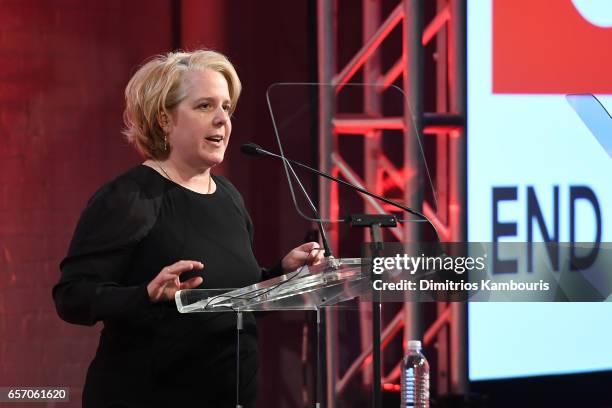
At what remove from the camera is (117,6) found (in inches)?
143

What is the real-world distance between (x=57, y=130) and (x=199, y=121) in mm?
1385

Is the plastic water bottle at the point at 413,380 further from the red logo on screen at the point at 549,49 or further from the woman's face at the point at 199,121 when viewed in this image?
the red logo on screen at the point at 549,49

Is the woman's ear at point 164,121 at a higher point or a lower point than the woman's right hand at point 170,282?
higher

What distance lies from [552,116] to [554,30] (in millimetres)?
348

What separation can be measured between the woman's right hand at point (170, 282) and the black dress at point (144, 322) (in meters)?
0.09

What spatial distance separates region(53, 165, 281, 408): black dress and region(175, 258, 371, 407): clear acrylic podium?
0.20 meters

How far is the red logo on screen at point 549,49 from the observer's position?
394cm

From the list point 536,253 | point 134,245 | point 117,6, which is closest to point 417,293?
point 536,253

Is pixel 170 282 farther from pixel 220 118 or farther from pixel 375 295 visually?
pixel 220 118

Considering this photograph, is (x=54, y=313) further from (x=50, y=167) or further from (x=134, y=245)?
(x=134, y=245)

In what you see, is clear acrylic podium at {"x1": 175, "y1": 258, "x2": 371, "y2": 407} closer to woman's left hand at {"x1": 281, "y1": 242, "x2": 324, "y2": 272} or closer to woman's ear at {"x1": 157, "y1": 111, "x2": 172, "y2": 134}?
woman's left hand at {"x1": 281, "y1": 242, "x2": 324, "y2": 272}

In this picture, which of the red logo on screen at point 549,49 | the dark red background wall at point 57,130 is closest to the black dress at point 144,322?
Result: the dark red background wall at point 57,130

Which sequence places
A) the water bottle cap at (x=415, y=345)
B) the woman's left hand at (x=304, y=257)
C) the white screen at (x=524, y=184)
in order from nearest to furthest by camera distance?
the water bottle cap at (x=415, y=345)
the woman's left hand at (x=304, y=257)
the white screen at (x=524, y=184)

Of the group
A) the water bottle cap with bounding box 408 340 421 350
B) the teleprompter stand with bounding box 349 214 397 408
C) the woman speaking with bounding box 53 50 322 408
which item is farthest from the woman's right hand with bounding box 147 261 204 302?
the water bottle cap with bounding box 408 340 421 350
